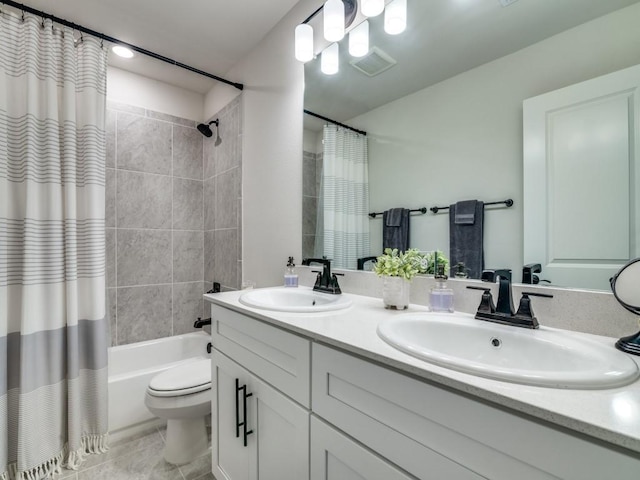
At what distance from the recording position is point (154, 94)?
243 centimetres

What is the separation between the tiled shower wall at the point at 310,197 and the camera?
5.44 feet

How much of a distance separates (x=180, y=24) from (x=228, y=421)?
223 centimetres

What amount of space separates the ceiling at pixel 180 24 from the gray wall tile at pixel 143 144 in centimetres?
40

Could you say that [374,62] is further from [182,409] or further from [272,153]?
[182,409]

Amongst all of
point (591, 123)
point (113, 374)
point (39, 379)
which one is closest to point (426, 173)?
point (591, 123)

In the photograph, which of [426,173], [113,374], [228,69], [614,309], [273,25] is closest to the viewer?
[614,309]

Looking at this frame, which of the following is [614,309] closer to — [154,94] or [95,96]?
[95,96]

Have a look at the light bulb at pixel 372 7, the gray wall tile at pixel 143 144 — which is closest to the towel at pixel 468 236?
the light bulb at pixel 372 7

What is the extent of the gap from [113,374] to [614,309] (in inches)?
107

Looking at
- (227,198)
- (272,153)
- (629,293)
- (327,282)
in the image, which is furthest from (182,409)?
(629,293)

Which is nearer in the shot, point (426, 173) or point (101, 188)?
point (426, 173)

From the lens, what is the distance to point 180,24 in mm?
1839

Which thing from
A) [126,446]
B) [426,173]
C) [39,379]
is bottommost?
[126,446]

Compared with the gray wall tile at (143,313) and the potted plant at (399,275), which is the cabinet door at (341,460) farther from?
the gray wall tile at (143,313)
